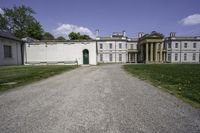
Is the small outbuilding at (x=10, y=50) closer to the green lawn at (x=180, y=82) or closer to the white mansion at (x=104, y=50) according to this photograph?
the white mansion at (x=104, y=50)

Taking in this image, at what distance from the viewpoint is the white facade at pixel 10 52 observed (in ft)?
63.3

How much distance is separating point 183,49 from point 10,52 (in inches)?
1868

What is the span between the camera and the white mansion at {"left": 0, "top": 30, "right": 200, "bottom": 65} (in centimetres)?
2425

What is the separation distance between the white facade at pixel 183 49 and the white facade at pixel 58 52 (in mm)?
30661

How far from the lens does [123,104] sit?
11.9ft

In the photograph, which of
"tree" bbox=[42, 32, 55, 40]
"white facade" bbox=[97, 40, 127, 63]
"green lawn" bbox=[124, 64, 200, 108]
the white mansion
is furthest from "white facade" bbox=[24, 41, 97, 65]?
"tree" bbox=[42, 32, 55, 40]

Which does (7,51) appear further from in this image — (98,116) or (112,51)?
(112,51)

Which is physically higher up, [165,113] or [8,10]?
[8,10]

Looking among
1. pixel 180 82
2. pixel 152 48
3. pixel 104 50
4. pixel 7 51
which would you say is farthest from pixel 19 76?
pixel 152 48

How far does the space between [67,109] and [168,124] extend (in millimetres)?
2274

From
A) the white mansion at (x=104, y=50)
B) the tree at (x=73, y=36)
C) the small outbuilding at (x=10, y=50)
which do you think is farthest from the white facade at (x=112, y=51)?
the small outbuilding at (x=10, y=50)

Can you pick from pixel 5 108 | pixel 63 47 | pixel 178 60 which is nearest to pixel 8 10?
pixel 63 47

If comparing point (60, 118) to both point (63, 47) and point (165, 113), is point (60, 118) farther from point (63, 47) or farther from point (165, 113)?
point (63, 47)

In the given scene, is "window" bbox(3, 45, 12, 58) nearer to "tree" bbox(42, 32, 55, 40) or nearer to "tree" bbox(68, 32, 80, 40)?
"tree" bbox(68, 32, 80, 40)
